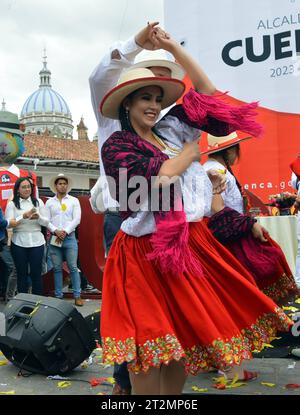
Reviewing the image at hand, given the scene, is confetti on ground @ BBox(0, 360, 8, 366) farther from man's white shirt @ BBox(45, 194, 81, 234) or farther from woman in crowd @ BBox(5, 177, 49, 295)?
man's white shirt @ BBox(45, 194, 81, 234)

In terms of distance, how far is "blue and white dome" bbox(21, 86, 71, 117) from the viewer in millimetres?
78812

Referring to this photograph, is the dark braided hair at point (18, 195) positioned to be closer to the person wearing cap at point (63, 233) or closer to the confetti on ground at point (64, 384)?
the person wearing cap at point (63, 233)

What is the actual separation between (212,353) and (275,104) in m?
6.57

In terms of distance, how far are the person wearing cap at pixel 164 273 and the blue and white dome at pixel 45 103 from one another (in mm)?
78320

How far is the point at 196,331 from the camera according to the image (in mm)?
2051

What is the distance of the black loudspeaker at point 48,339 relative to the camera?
347 cm

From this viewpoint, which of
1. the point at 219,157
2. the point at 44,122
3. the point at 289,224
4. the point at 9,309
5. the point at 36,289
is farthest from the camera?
the point at 44,122

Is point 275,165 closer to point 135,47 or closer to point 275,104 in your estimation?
point 275,104

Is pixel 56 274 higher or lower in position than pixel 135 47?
lower

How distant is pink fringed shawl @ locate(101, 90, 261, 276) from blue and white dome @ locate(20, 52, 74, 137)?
7056 cm

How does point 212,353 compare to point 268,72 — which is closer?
point 212,353

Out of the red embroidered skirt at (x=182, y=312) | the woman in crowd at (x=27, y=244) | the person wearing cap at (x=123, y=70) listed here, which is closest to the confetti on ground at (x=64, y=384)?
the person wearing cap at (x=123, y=70)
